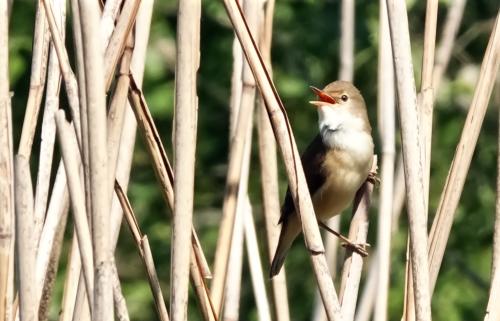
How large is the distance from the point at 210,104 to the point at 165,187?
3.61 metres

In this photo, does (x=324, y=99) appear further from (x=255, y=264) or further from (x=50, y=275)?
(x=50, y=275)

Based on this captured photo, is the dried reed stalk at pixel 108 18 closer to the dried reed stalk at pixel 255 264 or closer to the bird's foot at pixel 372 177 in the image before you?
the dried reed stalk at pixel 255 264

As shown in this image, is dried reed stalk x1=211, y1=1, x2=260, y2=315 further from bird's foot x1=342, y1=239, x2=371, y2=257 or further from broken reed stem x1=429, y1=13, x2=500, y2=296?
broken reed stem x1=429, y1=13, x2=500, y2=296

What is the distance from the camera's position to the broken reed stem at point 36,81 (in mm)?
2977

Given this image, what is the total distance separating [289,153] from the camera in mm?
2754

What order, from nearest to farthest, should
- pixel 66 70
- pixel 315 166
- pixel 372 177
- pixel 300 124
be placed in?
pixel 66 70
pixel 372 177
pixel 315 166
pixel 300 124

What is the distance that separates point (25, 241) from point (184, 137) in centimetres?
43

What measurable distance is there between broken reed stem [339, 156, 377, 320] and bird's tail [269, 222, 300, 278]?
38cm

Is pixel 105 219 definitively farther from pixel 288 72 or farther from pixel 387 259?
pixel 288 72

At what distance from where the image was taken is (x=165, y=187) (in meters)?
2.96

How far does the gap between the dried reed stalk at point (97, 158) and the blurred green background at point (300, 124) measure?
11.0 feet

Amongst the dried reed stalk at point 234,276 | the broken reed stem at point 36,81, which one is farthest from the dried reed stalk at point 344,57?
the broken reed stem at point 36,81

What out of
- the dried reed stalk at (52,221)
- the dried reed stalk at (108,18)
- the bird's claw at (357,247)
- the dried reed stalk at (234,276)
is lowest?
the dried reed stalk at (234,276)

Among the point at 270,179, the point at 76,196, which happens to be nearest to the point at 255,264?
the point at 270,179
